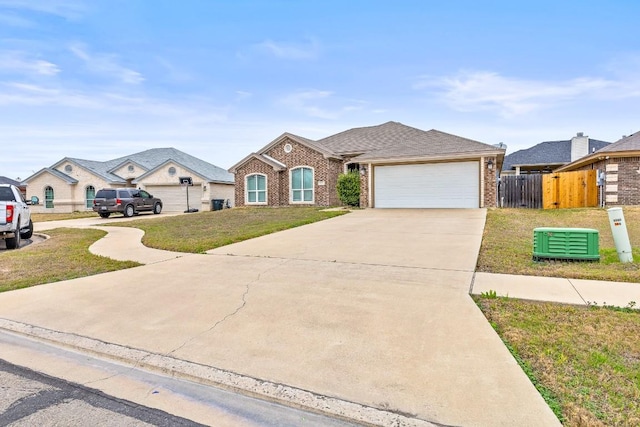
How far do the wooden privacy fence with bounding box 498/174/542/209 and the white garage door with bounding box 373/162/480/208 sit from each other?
108 inches

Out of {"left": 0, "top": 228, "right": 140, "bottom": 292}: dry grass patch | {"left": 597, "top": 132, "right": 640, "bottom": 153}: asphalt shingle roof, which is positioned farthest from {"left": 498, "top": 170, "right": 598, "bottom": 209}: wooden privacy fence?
{"left": 0, "top": 228, "right": 140, "bottom": 292}: dry grass patch

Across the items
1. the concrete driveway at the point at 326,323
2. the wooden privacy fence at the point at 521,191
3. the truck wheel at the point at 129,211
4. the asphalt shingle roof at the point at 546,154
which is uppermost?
the asphalt shingle roof at the point at 546,154

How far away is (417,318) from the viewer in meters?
4.41

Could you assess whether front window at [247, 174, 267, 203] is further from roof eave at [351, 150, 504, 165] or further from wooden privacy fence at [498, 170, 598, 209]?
wooden privacy fence at [498, 170, 598, 209]

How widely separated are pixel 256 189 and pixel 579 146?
29198mm

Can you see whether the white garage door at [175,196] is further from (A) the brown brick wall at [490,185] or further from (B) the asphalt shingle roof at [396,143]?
(A) the brown brick wall at [490,185]

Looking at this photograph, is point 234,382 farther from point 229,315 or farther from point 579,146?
point 579,146

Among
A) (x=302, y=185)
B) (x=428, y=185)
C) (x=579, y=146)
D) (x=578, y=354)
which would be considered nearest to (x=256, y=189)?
(x=302, y=185)

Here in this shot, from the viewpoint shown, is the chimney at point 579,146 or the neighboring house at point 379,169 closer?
the neighboring house at point 379,169

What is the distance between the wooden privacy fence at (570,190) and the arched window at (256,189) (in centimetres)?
1659

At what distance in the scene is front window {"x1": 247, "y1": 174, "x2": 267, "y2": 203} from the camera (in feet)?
81.7

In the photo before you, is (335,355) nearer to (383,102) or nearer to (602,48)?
(602,48)

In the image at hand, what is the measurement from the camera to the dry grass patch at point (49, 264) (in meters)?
6.78

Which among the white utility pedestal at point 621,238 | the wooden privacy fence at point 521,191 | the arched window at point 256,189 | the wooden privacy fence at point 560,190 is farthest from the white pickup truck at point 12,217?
the wooden privacy fence at point 560,190
